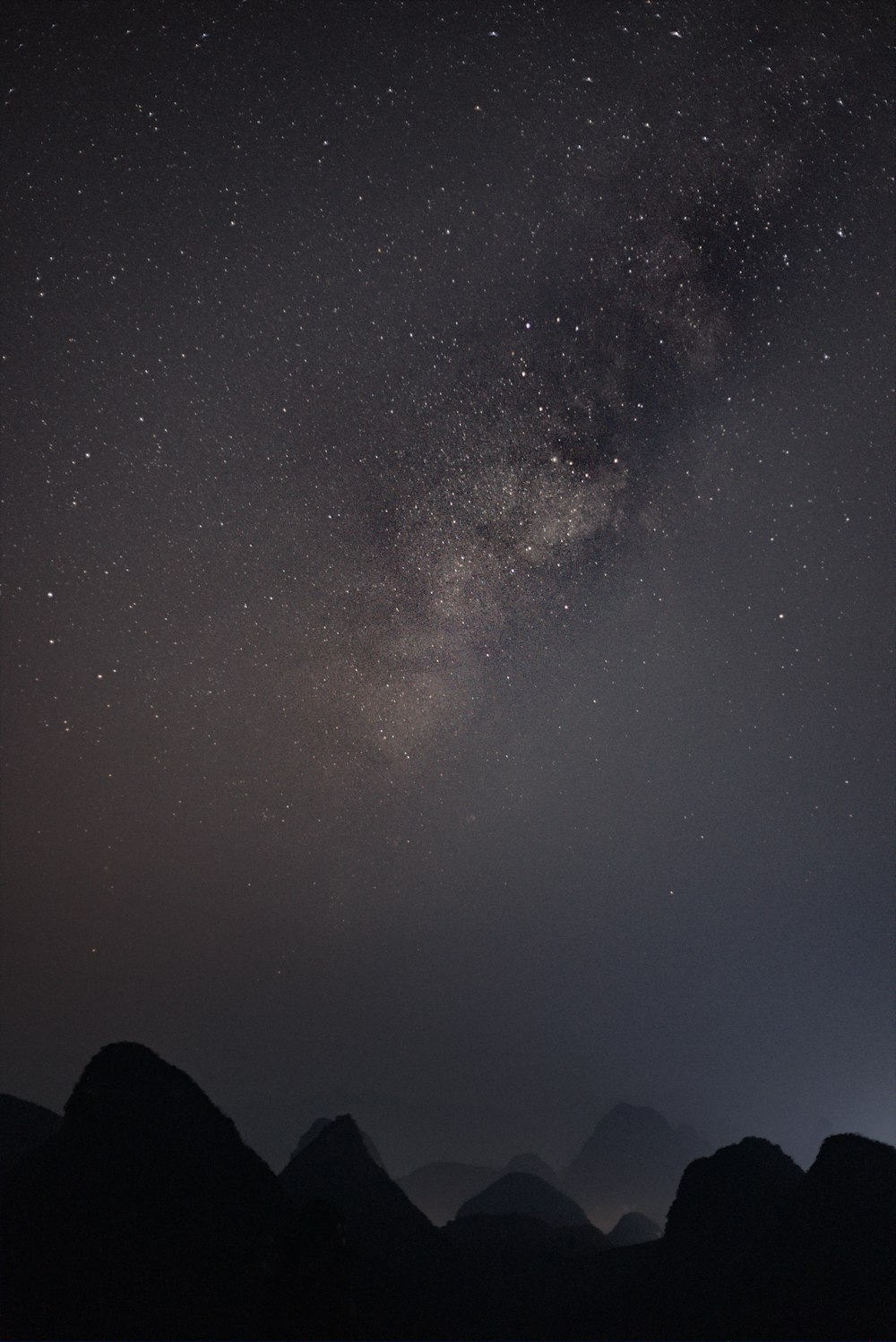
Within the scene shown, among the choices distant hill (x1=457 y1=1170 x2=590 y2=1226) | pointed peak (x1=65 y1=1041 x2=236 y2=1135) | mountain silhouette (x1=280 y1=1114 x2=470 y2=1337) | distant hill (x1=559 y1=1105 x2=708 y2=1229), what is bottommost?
distant hill (x1=559 y1=1105 x2=708 y2=1229)

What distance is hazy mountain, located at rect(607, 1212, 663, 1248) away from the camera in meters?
83.6

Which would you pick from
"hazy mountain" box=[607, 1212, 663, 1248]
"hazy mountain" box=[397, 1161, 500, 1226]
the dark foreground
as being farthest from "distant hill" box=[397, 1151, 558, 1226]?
the dark foreground

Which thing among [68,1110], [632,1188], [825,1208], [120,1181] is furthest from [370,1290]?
[632,1188]

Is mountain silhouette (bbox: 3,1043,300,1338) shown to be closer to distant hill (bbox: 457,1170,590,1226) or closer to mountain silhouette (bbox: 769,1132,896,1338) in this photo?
mountain silhouette (bbox: 769,1132,896,1338)

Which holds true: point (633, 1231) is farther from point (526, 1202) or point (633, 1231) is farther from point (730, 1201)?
point (730, 1201)

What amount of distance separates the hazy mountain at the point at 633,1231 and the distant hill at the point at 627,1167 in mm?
69971

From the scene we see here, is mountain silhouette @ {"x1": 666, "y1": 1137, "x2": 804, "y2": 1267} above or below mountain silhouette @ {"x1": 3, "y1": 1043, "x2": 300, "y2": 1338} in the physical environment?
below

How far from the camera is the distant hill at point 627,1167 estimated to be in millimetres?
160750

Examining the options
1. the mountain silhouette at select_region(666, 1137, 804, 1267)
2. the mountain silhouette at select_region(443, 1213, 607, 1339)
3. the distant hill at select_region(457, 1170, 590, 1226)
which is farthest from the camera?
the distant hill at select_region(457, 1170, 590, 1226)

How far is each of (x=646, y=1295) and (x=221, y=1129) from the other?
26.1 m

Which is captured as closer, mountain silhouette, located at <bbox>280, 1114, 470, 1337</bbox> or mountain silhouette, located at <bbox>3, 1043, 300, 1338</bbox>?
mountain silhouette, located at <bbox>3, 1043, 300, 1338</bbox>

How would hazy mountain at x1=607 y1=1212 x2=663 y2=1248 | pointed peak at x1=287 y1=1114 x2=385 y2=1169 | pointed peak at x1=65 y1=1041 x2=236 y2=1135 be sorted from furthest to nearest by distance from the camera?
hazy mountain at x1=607 y1=1212 x2=663 y2=1248 < pointed peak at x1=287 y1=1114 x2=385 y2=1169 < pointed peak at x1=65 y1=1041 x2=236 y2=1135

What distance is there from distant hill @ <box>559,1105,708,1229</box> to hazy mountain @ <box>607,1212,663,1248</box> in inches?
2755

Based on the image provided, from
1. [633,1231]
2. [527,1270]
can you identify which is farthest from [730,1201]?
[633,1231]
